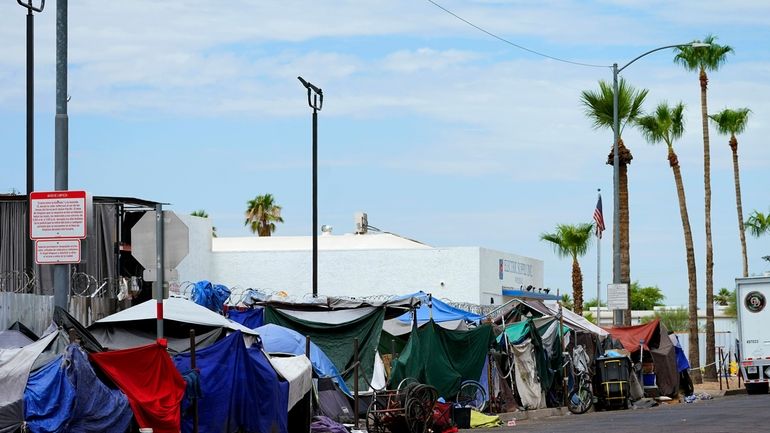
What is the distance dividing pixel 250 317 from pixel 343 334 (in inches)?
90.3

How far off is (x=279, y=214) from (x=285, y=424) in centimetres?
6160

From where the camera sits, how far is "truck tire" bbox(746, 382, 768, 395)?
38.5 m

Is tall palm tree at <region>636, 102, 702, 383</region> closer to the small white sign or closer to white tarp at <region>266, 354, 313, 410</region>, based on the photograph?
the small white sign

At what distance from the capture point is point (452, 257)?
50.6 metres

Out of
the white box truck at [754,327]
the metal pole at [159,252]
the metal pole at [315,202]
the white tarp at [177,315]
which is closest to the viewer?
the metal pole at [159,252]

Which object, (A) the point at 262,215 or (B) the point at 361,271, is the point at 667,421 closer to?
(B) the point at 361,271

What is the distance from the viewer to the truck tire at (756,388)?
38.5m

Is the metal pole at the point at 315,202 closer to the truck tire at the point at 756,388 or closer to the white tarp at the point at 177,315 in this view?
the truck tire at the point at 756,388

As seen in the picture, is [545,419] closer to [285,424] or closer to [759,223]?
[285,424]

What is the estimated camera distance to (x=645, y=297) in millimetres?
146750

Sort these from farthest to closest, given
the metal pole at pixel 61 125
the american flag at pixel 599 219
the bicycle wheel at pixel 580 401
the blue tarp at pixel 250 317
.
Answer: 1. the american flag at pixel 599 219
2. the bicycle wheel at pixel 580 401
3. the blue tarp at pixel 250 317
4. the metal pole at pixel 61 125

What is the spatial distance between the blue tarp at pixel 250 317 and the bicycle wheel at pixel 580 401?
342 inches

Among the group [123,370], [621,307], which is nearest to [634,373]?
[621,307]

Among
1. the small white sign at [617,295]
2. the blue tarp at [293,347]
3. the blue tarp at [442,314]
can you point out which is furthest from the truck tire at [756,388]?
the blue tarp at [293,347]
